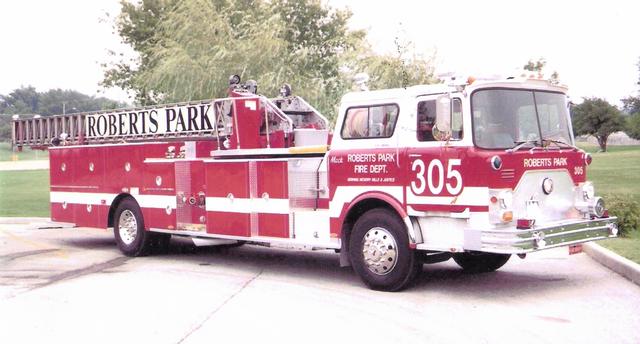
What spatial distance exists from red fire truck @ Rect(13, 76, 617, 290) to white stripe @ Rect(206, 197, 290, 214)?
0.07ft

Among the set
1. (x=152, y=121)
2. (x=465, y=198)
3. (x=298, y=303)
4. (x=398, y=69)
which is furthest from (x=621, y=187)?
(x=298, y=303)

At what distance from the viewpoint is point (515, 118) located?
867 cm

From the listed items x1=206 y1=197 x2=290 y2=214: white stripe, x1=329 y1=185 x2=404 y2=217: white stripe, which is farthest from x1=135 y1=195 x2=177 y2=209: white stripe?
x1=329 y1=185 x2=404 y2=217: white stripe

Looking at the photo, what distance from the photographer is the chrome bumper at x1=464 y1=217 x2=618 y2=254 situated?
7957mm

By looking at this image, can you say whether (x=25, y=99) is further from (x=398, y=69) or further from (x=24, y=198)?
(x=398, y=69)

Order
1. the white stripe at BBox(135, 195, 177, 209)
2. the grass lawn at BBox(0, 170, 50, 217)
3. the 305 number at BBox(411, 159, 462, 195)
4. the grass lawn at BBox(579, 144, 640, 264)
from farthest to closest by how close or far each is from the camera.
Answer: the grass lawn at BBox(0, 170, 50, 217)
the white stripe at BBox(135, 195, 177, 209)
the grass lawn at BBox(579, 144, 640, 264)
the 305 number at BBox(411, 159, 462, 195)

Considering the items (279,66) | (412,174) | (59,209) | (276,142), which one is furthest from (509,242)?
(279,66)

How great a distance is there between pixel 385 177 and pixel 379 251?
0.89m

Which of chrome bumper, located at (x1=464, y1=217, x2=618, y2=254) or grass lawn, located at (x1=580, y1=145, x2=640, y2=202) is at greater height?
grass lawn, located at (x1=580, y1=145, x2=640, y2=202)

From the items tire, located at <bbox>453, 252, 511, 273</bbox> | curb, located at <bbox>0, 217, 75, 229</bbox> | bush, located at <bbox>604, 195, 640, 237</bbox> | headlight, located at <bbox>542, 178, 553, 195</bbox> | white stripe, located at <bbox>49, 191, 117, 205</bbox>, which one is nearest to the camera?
headlight, located at <bbox>542, 178, 553, 195</bbox>

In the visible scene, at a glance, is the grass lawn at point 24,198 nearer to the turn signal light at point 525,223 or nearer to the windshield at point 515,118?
the windshield at point 515,118

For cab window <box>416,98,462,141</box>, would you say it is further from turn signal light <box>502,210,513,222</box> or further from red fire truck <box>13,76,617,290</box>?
turn signal light <box>502,210,513,222</box>

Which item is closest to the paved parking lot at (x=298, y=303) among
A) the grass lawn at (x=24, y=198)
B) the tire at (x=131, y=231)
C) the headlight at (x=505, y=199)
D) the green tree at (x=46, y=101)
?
the tire at (x=131, y=231)

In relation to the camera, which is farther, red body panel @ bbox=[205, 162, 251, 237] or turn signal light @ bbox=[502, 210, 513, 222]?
red body panel @ bbox=[205, 162, 251, 237]
